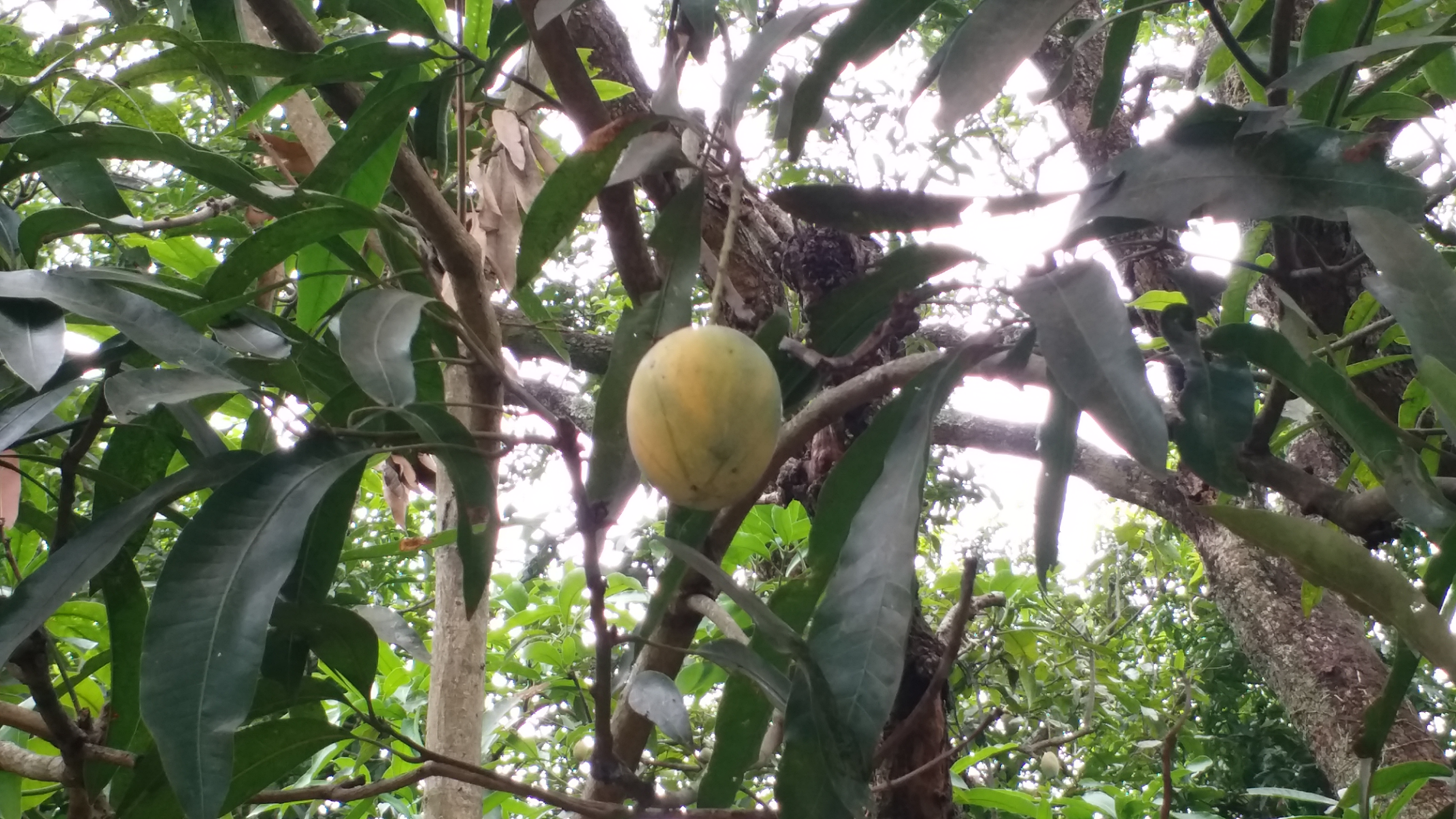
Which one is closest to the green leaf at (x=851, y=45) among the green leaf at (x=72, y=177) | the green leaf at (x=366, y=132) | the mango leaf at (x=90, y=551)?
the green leaf at (x=366, y=132)

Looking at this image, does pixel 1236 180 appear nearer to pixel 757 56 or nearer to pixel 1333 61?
pixel 1333 61

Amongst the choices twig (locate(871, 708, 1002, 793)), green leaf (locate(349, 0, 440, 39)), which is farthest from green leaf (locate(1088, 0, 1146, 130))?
green leaf (locate(349, 0, 440, 39))


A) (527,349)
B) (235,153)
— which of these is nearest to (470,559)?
(527,349)

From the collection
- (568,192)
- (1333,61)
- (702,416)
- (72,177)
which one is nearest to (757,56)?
(568,192)

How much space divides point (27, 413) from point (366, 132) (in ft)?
1.13

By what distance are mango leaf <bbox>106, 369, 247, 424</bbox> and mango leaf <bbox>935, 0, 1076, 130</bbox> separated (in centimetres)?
48

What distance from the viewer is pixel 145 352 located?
2.40ft

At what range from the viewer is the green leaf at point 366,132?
0.78 metres

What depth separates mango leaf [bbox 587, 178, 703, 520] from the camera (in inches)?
25.4

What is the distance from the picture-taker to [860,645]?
473 millimetres

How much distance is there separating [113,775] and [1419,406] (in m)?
1.22

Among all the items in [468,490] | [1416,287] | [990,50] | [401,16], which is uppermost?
[401,16]

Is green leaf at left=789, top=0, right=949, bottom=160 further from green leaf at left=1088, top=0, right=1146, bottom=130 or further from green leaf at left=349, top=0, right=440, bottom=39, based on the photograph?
green leaf at left=349, top=0, right=440, bottom=39

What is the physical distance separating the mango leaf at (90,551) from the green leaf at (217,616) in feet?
0.14
